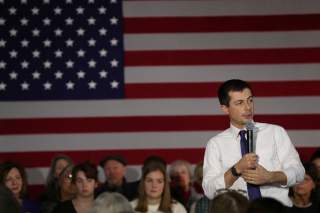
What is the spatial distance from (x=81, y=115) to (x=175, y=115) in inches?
35.3

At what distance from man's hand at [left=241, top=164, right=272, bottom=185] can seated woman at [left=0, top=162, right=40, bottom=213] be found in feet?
9.71

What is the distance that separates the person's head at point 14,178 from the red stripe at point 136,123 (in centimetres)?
159

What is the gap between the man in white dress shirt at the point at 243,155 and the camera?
4008 mm

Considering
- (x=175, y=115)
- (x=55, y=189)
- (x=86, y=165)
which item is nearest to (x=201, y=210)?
(x=86, y=165)

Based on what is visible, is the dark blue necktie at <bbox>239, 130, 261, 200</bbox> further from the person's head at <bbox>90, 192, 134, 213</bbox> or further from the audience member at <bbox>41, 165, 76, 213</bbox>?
the audience member at <bbox>41, 165, 76, 213</bbox>

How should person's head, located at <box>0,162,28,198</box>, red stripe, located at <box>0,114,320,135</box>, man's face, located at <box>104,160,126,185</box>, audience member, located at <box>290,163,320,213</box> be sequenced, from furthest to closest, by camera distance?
red stripe, located at <box>0,114,320,135</box>, man's face, located at <box>104,160,126,185</box>, person's head, located at <box>0,162,28,198</box>, audience member, located at <box>290,163,320,213</box>

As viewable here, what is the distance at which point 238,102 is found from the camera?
410 cm

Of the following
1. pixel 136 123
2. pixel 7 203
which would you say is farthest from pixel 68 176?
pixel 7 203

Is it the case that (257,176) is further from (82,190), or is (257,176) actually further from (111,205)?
(82,190)

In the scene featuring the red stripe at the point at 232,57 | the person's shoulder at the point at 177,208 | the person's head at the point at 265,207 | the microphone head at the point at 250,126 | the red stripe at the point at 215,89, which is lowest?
the person's shoulder at the point at 177,208

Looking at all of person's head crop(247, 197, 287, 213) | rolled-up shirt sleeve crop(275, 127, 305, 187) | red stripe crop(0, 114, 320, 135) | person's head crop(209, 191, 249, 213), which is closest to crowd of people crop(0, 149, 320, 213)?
red stripe crop(0, 114, 320, 135)

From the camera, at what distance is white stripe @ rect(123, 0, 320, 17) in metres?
8.14

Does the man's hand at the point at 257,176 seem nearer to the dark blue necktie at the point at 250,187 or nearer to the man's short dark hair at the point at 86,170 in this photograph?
the dark blue necktie at the point at 250,187

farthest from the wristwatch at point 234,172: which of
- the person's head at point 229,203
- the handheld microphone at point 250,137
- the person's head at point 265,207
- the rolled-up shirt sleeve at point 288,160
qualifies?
the person's head at point 265,207
